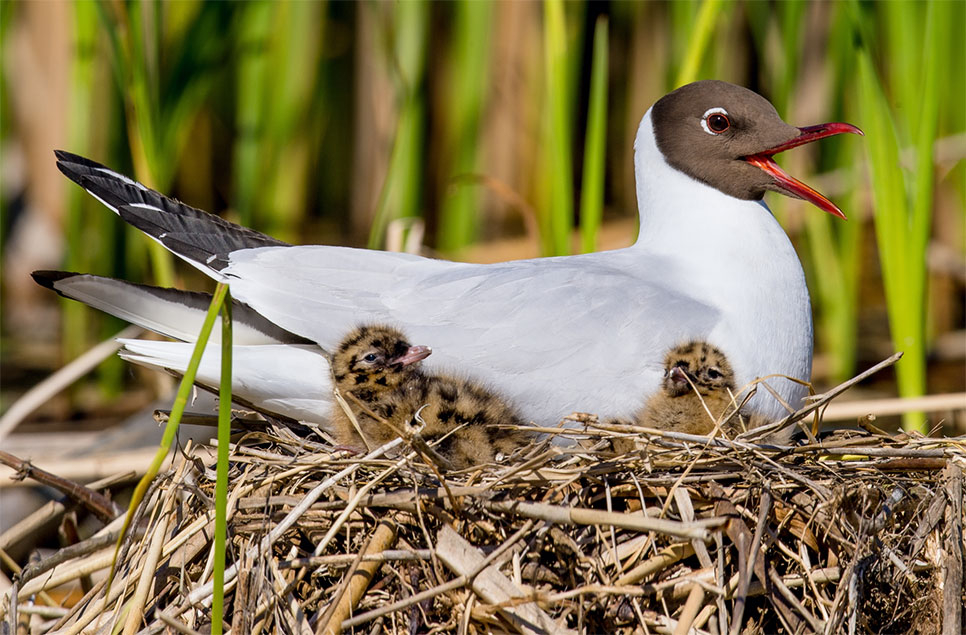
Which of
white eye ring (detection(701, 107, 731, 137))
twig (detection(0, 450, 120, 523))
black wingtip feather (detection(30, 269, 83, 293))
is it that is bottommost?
twig (detection(0, 450, 120, 523))

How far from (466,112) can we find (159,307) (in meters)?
2.63

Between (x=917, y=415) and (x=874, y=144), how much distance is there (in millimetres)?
827

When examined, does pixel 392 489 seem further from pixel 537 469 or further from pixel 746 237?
pixel 746 237

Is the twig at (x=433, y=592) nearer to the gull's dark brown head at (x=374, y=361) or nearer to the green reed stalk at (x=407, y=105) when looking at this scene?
the gull's dark brown head at (x=374, y=361)

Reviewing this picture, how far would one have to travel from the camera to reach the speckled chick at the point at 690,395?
248 cm

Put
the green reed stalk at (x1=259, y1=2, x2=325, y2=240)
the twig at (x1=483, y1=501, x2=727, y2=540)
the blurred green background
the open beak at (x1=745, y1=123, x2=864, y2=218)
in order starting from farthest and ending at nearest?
1. the green reed stalk at (x1=259, y1=2, x2=325, y2=240)
2. the blurred green background
3. the open beak at (x1=745, y1=123, x2=864, y2=218)
4. the twig at (x1=483, y1=501, x2=727, y2=540)

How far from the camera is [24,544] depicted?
3.10 meters

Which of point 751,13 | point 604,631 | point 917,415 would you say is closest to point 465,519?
point 604,631

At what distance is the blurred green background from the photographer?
143 inches

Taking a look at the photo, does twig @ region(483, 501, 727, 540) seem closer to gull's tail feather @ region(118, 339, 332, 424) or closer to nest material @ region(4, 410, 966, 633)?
nest material @ region(4, 410, 966, 633)

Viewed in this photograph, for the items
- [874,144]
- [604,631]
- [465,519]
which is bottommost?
[604,631]

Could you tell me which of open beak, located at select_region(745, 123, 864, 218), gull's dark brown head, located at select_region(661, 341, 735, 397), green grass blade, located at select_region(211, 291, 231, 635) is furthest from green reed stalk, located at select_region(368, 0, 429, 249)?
green grass blade, located at select_region(211, 291, 231, 635)

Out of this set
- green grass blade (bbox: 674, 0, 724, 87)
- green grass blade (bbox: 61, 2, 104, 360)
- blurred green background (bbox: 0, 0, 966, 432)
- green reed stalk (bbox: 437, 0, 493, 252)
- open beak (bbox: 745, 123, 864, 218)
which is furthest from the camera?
green reed stalk (bbox: 437, 0, 493, 252)

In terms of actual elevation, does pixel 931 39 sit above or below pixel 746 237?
above
